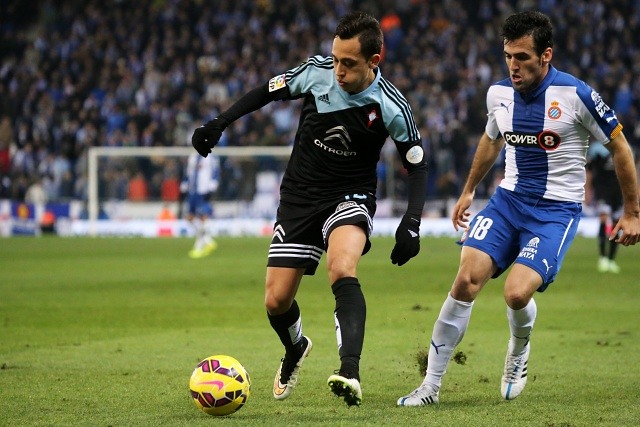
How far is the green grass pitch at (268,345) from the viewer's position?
6312 millimetres

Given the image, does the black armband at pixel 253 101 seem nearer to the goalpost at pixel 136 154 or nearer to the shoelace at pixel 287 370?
the shoelace at pixel 287 370

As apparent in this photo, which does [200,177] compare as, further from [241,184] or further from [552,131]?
[552,131]

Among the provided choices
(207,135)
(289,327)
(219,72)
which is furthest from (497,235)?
(219,72)

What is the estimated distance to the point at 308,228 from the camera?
262 inches

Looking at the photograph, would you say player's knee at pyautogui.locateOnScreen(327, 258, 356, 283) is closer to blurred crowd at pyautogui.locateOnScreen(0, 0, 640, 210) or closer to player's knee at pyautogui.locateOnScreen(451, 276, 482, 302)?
player's knee at pyautogui.locateOnScreen(451, 276, 482, 302)

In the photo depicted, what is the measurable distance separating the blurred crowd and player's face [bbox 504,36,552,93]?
19.9 m

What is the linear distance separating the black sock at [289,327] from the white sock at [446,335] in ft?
2.86

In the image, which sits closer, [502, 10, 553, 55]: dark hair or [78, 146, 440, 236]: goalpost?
[502, 10, 553, 55]: dark hair

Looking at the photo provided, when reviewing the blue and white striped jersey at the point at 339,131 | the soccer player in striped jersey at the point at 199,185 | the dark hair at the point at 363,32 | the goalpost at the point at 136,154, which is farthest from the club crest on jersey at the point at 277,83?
the goalpost at the point at 136,154

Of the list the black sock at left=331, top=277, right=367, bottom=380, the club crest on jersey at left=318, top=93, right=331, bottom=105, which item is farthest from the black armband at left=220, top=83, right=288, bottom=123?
the black sock at left=331, top=277, right=367, bottom=380

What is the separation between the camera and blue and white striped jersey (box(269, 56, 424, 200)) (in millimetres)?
6551

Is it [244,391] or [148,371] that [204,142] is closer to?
[244,391]

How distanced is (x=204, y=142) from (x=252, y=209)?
2004cm

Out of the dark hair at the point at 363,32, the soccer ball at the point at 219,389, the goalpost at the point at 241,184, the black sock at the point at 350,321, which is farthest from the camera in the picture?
the goalpost at the point at 241,184
